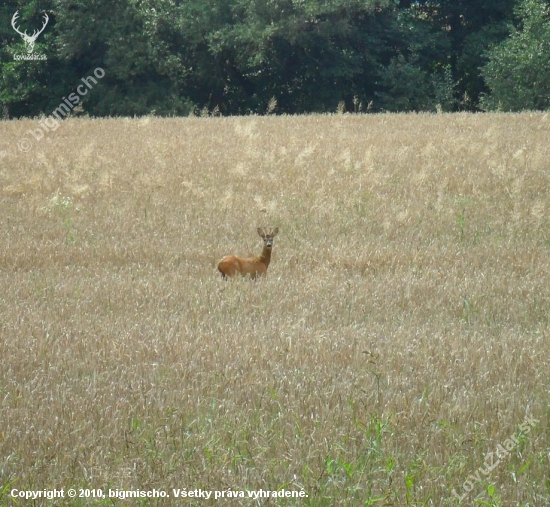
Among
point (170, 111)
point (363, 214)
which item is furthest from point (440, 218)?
point (170, 111)

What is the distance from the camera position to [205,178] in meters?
14.0

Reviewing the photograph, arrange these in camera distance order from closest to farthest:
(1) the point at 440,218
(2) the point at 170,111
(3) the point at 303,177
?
(1) the point at 440,218 → (3) the point at 303,177 → (2) the point at 170,111

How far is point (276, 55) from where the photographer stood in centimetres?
3500

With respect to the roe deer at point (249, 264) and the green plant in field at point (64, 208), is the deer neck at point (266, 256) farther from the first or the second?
the green plant in field at point (64, 208)

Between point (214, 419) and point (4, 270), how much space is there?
15.6ft

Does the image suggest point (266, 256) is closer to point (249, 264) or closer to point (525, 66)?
point (249, 264)

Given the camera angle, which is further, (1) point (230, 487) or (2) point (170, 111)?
(2) point (170, 111)

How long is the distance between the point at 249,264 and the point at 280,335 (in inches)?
82.6

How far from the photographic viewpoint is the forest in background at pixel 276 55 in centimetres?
3353

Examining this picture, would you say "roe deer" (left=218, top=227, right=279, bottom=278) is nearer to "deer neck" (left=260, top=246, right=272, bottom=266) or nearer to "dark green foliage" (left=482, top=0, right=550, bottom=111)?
"deer neck" (left=260, top=246, right=272, bottom=266)

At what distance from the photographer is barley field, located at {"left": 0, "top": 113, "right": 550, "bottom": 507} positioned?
424 centimetres

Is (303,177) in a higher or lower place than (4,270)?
higher

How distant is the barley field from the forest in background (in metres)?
19.8

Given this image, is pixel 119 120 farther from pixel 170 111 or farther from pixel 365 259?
pixel 365 259
